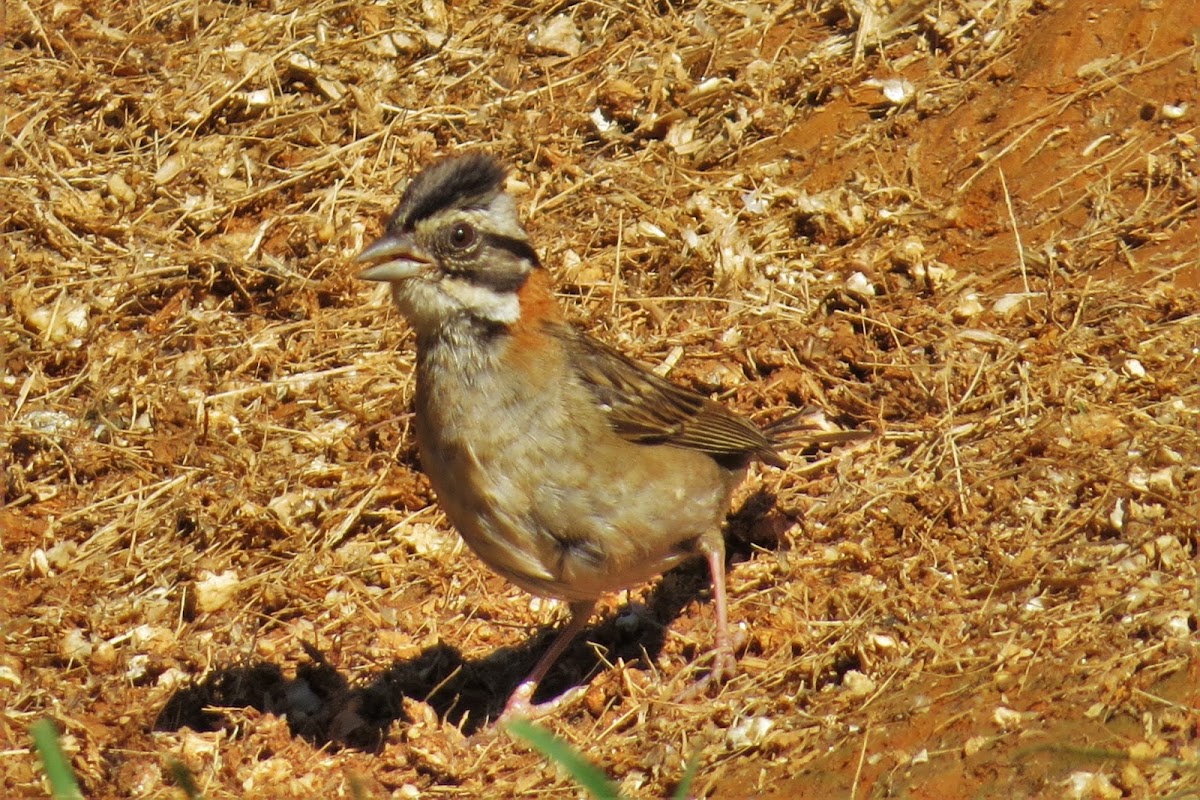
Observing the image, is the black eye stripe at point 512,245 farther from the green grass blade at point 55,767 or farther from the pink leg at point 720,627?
the green grass blade at point 55,767

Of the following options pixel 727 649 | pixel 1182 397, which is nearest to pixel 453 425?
pixel 727 649

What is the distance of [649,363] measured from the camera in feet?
27.4

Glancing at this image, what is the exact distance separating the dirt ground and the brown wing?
2.06 ft

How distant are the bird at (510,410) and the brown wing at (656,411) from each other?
1cm

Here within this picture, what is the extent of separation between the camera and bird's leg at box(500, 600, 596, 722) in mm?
6555

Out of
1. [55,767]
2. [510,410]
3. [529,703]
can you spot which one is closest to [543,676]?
[529,703]

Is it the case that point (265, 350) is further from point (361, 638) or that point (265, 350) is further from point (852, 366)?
point (852, 366)

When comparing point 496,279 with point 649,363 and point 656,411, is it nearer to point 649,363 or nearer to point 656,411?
point 656,411

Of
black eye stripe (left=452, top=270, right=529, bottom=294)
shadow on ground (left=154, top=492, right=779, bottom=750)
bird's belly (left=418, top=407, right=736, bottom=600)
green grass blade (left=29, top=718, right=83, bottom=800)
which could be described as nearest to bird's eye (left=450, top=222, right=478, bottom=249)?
black eye stripe (left=452, top=270, right=529, bottom=294)

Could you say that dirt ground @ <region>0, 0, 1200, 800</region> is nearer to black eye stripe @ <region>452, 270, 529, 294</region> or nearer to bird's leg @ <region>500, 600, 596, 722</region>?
bird's leg @ <region>500, 600, 596, 722</region>

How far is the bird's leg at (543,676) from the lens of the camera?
6.55m

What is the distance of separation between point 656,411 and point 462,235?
118 centimetres

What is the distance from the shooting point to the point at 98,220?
935 centimetres

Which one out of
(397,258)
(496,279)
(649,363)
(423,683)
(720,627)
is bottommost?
(423,683)
